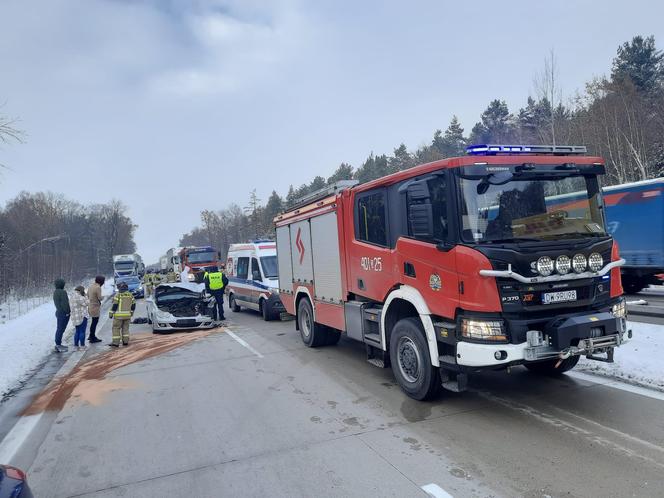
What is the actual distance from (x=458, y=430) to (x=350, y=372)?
110 inches

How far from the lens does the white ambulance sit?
45.7ft

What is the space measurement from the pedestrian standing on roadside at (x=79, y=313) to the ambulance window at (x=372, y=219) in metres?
7.53

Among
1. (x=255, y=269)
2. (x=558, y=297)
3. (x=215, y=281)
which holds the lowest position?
(x=215, y=281)

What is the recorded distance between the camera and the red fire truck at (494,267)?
4641mm

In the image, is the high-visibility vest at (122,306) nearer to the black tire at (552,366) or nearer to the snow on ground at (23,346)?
Answer: the snow on ground at (23,346)

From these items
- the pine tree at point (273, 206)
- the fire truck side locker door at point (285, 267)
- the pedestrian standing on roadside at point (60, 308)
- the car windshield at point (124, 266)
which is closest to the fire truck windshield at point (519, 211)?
the fire truck side locker door at point (285, 267)

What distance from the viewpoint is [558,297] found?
4805 millimetres

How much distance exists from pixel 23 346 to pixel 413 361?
10.1 m

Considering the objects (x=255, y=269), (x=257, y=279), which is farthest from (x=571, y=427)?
(x=255, y=269)

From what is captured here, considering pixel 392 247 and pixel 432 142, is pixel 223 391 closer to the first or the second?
pixel 392 247

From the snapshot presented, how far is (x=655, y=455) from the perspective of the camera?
397 cm

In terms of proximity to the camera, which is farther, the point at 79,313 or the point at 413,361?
the point at 79,313

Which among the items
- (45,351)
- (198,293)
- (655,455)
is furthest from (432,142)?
(655,455)

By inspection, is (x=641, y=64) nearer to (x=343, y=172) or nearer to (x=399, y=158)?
(x=399, y=158)
